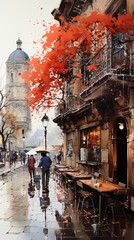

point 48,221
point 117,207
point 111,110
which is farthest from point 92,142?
point 48,221

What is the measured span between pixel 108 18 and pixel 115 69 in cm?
284

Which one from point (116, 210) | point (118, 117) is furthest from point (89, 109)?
point (116, 210)

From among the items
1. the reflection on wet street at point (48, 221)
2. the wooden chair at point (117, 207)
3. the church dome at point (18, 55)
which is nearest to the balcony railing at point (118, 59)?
the wooden chair at point (117, 207)

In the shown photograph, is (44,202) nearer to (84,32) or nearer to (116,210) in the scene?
(116,210)

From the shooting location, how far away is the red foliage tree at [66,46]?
46.8 feet

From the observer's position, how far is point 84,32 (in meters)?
16.6

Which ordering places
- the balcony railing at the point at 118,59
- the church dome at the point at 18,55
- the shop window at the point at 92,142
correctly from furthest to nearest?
the church dome at the point at 18,55, the shop window at the point at 92,142, the balcony railing at the point at 118,59

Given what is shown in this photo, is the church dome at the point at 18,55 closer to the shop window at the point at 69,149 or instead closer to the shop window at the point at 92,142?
the shop window at the point at 69,149

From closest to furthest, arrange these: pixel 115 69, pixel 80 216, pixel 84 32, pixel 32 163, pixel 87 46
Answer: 1. pixel 80 216
2. pixel 115 69
3. pixel 84 32
4. pixel 87 46
5. pixel 32 163

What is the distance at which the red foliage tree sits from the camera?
1427cm

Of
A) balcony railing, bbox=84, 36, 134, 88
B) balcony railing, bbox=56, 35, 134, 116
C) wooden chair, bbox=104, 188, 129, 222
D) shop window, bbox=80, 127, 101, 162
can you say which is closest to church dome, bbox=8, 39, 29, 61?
shop window, bbox=80, 127, 101, 162

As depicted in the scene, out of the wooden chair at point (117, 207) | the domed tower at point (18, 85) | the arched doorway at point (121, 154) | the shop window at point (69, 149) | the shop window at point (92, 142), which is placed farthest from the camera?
the domed tower at point (18, 85)

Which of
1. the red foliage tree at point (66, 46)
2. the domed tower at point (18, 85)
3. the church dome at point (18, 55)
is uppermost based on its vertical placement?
the church dome at point (18, 55)

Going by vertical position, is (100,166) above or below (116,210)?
above
